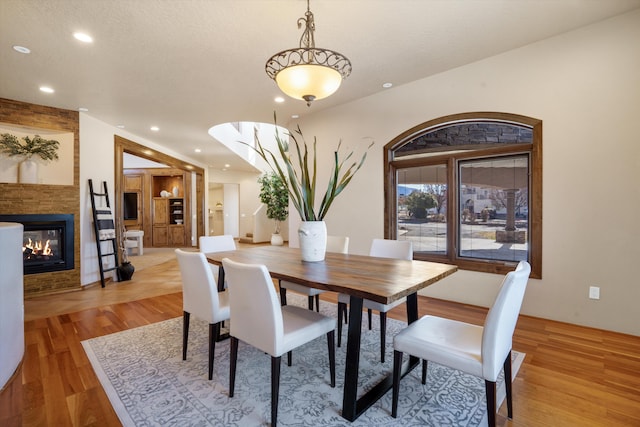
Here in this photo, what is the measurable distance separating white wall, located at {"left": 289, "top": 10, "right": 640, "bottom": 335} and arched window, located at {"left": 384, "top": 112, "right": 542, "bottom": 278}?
13 centimetres

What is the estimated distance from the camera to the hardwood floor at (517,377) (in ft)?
5.74

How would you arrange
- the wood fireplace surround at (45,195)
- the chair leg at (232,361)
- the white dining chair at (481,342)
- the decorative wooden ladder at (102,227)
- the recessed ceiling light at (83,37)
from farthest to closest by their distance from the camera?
the decorative wooden ladder at (102,227) → the wood fireplace surround at (45,195) → the recessed ceiling light at (83,37) → the chair leg at (232,361) → the white dining chair at (481,342)

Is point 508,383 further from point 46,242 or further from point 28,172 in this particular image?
point 28,172

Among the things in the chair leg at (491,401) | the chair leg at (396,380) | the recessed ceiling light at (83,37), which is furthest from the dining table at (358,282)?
the recessed ceiling light at (83,37)

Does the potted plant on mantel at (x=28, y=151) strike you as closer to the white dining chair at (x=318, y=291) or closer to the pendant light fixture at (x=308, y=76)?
the white dining chair at (x=318, y=291)

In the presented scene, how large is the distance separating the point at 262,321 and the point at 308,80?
161 centimetres

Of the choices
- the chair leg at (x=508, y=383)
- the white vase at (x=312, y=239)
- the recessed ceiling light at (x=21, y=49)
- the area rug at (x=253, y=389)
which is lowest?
the area rug at (x=253, y=389)

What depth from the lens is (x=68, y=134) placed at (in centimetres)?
475

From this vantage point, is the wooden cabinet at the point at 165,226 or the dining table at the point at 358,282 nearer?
the dining table at the point at 358,282

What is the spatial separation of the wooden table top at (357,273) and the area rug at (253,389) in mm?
744

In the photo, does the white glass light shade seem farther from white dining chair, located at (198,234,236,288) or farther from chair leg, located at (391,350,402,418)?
chair leg, located at (391,350,402,418)

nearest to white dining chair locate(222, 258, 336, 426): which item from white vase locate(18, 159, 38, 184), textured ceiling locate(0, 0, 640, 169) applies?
textured ceiling locate(0, 0, 640, 169)

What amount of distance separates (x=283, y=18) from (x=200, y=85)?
176 centimetres

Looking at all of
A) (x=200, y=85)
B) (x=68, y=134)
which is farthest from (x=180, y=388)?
(x=68, y=134)
